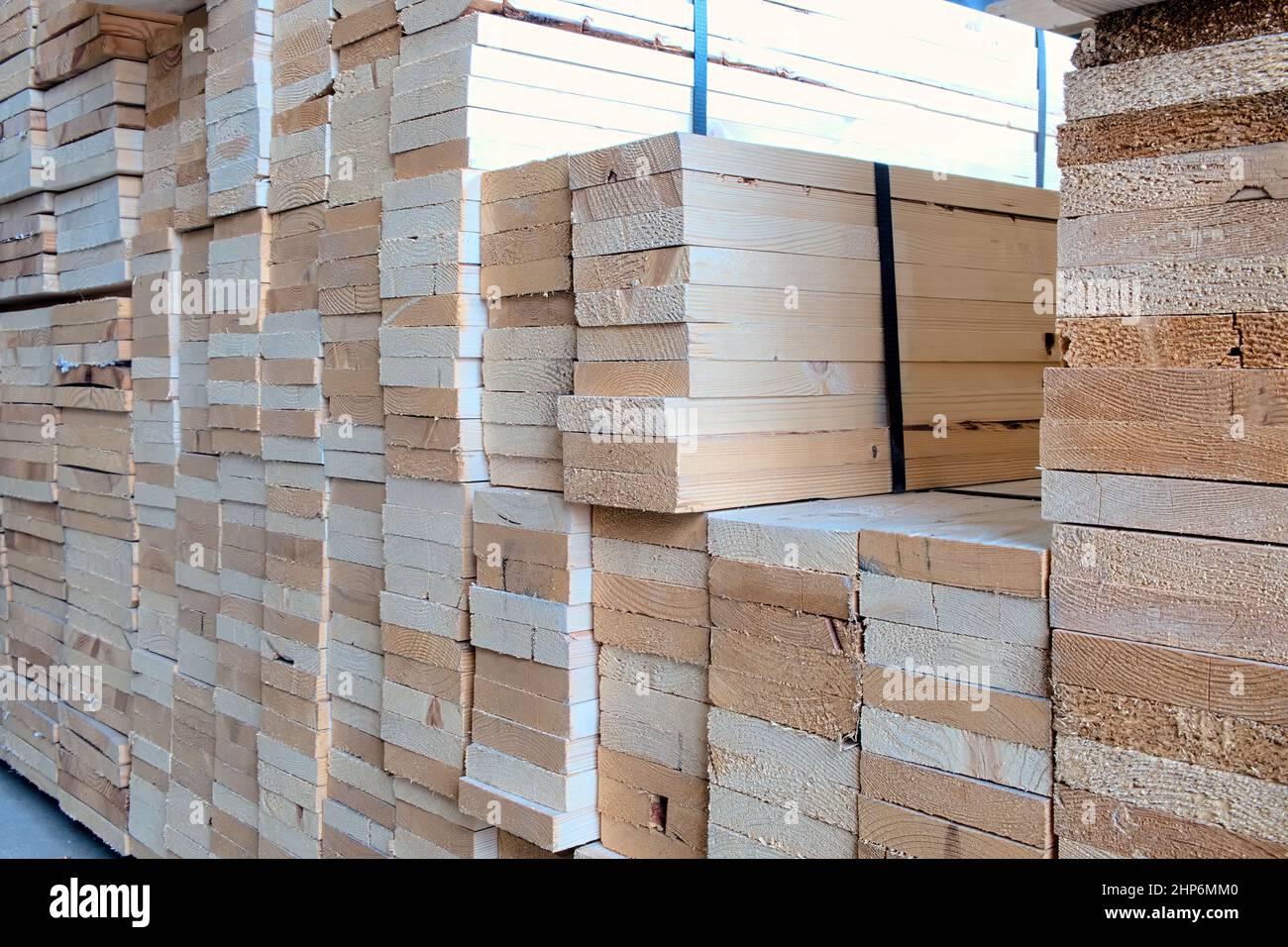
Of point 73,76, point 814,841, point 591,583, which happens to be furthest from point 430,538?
point 73,76

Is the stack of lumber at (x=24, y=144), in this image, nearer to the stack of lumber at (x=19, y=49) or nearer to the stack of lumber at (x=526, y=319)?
the stack of lumber at (x=19, y=49)

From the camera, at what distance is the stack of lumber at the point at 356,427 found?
446 centimetres

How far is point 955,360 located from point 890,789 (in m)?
1.53

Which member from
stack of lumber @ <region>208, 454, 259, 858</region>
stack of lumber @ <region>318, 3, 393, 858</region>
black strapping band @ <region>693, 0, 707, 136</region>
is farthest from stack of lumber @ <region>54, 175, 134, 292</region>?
black strapping band @ <region>693, 0, 707, 136</region>

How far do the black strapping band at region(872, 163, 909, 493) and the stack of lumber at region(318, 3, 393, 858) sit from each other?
1.67 metres

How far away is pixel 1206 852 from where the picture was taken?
8.06ft

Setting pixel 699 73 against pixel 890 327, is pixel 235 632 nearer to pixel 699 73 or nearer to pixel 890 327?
pixel 699 73

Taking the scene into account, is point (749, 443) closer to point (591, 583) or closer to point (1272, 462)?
point (591, 583)

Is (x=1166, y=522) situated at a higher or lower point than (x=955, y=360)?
lower

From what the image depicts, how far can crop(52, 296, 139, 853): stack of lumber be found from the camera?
6230 mm

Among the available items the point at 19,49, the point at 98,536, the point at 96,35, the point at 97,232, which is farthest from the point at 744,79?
the point at 19,49

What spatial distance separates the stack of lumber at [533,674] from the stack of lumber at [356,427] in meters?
0.60

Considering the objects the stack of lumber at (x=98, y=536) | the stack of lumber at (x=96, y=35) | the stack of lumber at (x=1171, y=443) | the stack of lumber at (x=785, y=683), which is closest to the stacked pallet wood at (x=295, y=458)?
the stack of lumber at (x=96, y=35)
